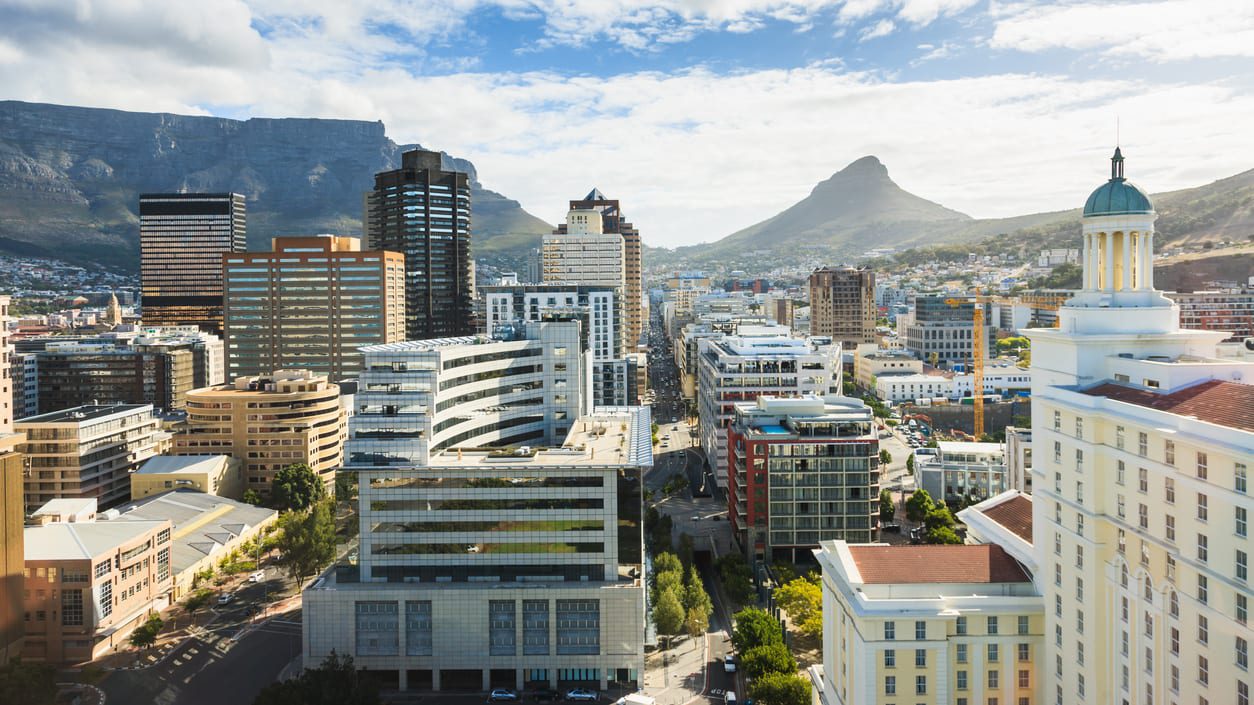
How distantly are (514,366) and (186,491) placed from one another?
40070mm

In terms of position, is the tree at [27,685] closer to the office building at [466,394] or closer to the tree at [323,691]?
the tree at [323,691]

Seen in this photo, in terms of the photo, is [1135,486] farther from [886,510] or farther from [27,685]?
[886,510]

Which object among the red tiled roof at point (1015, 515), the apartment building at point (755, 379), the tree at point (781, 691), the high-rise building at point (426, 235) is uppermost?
the high-rise building at point (426, 235)

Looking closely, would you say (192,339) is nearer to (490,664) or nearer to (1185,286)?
(490,664)

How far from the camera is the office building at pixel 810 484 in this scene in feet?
220

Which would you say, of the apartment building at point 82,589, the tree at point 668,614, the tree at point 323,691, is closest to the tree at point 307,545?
the apartment building at point 82,589

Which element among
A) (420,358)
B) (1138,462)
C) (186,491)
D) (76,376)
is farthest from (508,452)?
(76,376)

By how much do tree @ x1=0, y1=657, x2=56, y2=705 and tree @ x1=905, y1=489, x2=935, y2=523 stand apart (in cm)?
6407

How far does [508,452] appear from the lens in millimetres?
54469

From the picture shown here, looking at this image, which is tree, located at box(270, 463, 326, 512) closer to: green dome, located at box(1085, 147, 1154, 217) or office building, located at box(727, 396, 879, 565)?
office building, located at box(727, 396, 879, 565)

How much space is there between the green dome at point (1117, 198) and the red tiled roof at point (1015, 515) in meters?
14.9

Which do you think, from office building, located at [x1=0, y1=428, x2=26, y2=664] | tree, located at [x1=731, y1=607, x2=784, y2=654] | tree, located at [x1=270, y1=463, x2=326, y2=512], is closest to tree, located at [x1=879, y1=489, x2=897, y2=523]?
tree, located at [x1=731, y1=607, x2=784, y2=654]

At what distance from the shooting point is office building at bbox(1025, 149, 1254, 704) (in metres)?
25.2

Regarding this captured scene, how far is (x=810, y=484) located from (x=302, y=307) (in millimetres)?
96205
